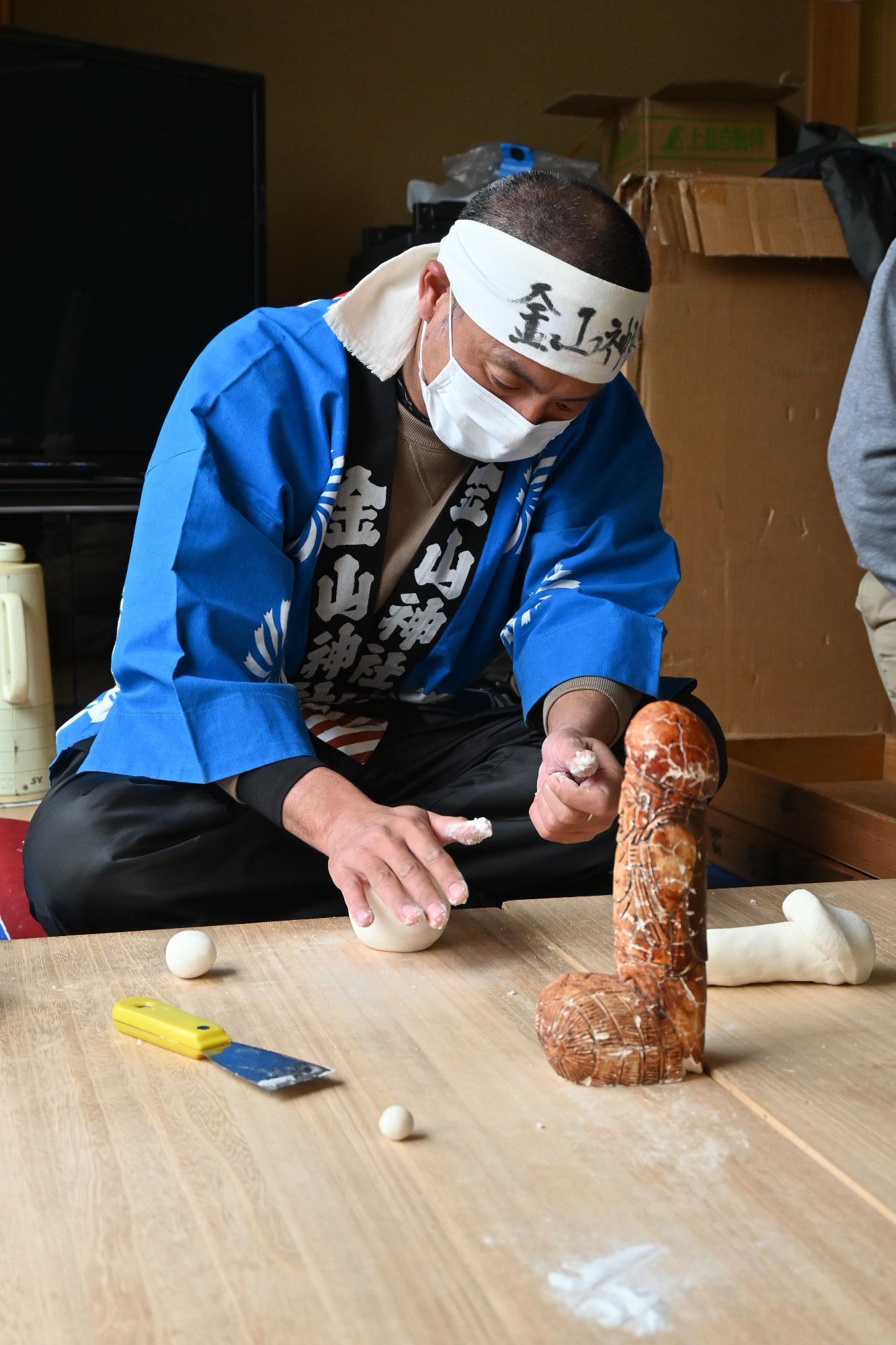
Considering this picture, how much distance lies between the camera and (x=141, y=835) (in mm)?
1403

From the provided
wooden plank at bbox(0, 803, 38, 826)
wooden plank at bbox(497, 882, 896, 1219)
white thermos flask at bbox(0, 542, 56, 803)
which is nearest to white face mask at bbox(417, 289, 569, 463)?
wooden plank at bbox(497, 882, 896, 1219)

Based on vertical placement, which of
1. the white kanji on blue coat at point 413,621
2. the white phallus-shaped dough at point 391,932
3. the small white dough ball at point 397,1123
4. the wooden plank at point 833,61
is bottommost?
the white phallus-shaped dough at point 391,932

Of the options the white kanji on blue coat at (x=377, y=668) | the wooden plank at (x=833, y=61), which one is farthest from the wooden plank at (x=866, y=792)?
the wooden plank at (x=833, y=61)

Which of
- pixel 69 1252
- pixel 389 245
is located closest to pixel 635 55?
pixel 389 245

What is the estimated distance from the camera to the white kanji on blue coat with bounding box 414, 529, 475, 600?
1.56 metres

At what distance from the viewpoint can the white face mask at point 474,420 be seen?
137 centimetres

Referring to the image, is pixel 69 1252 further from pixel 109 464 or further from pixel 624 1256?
pixel 109 464

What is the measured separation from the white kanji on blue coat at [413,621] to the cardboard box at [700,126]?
1.73m

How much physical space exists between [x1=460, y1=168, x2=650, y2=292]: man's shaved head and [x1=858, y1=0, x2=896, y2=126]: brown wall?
2.60 meters

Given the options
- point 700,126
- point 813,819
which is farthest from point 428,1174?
point 700,126

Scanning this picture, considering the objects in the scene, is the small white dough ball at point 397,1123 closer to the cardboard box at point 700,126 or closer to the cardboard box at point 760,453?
the cardboard box at point 760,453

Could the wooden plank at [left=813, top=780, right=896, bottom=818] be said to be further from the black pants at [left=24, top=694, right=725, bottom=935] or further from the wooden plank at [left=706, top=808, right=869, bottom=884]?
the black pants at [left=24, top=694, right=725, bottom=935]

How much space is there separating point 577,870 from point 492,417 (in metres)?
0.56

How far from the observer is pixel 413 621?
5.23ft
